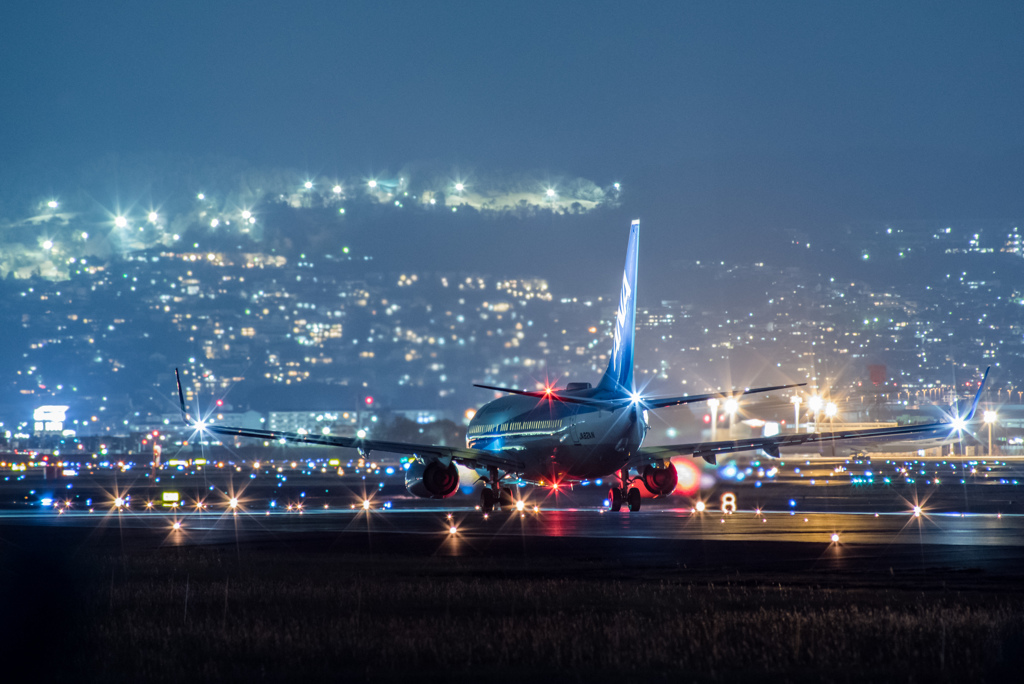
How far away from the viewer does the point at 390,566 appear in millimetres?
29672

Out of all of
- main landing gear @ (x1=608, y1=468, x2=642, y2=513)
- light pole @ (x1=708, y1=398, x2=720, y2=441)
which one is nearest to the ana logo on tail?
main landing gear @ (x1=608, y1=468, x2=642, y2=513)

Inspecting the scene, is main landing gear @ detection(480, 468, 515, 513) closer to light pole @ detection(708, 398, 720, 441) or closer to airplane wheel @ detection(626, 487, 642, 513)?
airplane wheel @ detection(626, 487, 642, 513)

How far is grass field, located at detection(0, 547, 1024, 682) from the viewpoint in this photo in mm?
15977

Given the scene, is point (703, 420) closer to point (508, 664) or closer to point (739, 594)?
point (739, 594)

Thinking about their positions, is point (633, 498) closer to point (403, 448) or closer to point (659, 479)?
point (659, 479)

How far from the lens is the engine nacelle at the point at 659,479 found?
5306 cm

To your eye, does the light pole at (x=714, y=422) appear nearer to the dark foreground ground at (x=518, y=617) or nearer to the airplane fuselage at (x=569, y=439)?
the airplane fuselage at (x=569, y=439)

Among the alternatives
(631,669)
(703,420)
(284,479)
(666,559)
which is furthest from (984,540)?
(284,479)

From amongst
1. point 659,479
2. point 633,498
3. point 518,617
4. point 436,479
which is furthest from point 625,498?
point 518,617

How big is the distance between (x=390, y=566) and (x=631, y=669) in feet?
48.0

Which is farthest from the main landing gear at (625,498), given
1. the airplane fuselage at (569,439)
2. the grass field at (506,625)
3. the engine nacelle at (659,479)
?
the grass field at (506,625)

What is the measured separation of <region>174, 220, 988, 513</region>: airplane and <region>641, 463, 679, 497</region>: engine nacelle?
5cm

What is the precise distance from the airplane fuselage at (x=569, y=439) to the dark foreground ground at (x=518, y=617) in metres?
15.7

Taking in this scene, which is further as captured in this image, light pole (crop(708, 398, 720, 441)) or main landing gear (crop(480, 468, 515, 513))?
light pole (crop(708, 398, 720, 441))
